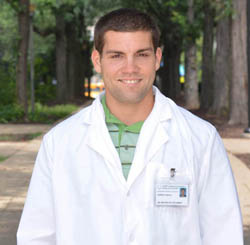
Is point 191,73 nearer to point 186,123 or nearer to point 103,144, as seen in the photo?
point 186,123

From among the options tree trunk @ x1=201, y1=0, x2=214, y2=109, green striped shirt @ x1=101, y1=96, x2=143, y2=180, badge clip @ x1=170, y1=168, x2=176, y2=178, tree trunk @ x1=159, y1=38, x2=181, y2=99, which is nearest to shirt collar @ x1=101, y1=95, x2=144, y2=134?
green striped shirt @ x1=101, y1=96, x2=143, y2=180

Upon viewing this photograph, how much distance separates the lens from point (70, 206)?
9.50ft

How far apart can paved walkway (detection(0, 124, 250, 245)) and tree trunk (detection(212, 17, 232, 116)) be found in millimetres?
7181

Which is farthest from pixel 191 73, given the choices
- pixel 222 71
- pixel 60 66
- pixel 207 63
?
pixel 222 71

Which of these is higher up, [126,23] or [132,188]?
[126,23]

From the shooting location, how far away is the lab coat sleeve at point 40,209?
9.61ft

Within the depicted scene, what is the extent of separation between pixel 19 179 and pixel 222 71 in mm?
15067

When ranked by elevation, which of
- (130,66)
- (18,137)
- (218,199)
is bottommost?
(18,137)

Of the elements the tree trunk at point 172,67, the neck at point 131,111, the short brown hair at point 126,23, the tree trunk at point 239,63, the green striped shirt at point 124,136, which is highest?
the short brown hair at point 126,23

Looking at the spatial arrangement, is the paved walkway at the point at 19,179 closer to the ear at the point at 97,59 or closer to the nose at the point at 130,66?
the ear at the point at 97,59

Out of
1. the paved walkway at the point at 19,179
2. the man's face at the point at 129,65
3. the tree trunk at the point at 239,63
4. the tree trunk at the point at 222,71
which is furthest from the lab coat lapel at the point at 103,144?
the tree trunk at the point at 222,71

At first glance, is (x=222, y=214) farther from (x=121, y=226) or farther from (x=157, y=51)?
(x=157, y=51)

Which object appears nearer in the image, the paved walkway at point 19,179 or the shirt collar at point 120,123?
the shirt collar at point 120,123

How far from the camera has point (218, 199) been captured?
2908 millimetres
